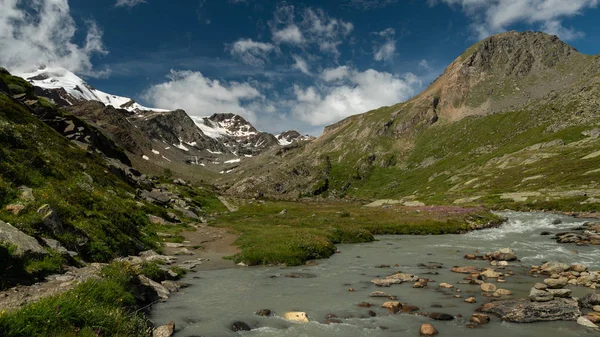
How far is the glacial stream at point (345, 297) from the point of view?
15.0 m

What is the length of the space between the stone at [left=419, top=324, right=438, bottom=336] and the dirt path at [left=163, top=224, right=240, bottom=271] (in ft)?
60.7

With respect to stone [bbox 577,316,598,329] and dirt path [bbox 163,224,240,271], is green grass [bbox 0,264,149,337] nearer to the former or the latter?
dirt path [bbox 163,224,240,271]

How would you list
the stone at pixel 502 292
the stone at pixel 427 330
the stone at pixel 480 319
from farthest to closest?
1. the stone at pixel 502 292
2. the stone at pixel 480 319
3. the stone at pixel 427 330

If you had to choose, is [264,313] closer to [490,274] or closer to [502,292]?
[502,292]

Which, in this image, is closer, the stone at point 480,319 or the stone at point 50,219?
the stone at point 480,319

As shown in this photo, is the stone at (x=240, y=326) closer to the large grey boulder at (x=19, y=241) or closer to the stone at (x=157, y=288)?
the stone at (x=157, y=288)

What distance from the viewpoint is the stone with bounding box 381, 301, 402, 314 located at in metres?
17.5

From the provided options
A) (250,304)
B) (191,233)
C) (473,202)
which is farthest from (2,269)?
(473,202)

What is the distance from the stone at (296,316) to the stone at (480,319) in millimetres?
8063

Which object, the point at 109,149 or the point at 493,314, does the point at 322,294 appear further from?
the point at 109,149

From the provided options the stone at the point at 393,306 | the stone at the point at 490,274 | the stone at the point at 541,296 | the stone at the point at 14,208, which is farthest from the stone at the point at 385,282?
the stone at the point at 14,208

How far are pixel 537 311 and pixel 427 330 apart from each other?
625 centimetres

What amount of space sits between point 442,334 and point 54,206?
23.0 meters

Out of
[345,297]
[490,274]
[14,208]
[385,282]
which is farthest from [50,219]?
[490,274]
